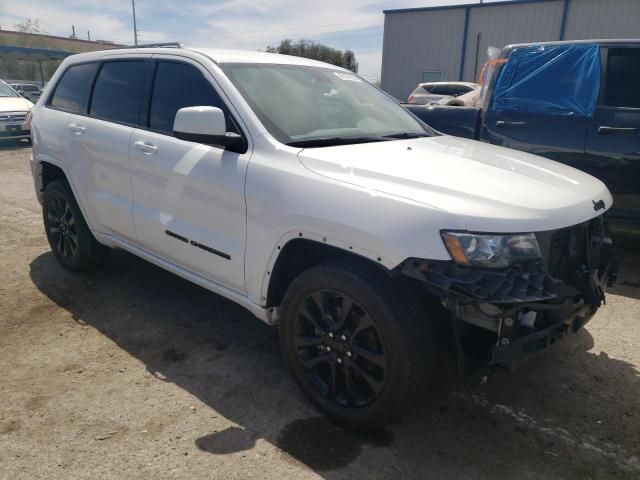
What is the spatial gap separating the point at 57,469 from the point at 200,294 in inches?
78.4

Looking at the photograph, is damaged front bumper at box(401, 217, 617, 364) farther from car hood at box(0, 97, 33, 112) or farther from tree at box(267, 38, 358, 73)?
tree at box(267, 38, 358, 73)

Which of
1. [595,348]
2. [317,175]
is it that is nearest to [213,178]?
[317,175]

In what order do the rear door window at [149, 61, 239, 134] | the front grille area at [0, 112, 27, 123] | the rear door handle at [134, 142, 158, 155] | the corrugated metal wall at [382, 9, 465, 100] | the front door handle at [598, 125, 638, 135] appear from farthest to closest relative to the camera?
1. the corrugated metal wall at [382, 9, 465, 100]
2. the front grille area at [0, 112, 27, 123]
3. the front door handle at [598, 125, 638, 135]
4. the rear door handle at [134, 142, 158, 155]
5. the rear door window at [149, 61, 239, 134]

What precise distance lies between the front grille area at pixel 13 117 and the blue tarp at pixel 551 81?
11934 mm

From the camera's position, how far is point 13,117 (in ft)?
42.0

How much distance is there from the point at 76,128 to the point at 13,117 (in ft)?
34.8

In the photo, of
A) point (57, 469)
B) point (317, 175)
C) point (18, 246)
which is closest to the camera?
point (57, 469)

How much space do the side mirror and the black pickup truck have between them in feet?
10.9

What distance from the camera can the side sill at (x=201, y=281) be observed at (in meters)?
2.90

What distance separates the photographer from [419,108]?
5.83m

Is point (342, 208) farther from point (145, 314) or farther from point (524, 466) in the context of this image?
point (145, 314)

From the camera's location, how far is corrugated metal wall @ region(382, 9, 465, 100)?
2330cm

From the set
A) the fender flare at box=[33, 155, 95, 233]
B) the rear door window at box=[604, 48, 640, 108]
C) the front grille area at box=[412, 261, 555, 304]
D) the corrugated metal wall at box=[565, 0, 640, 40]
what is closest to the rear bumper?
the fender flare at box=[33, 155, 95, 233]

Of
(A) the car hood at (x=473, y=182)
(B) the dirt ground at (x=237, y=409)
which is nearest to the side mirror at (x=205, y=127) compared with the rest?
(A) the car hood at (x=473, y=182)
